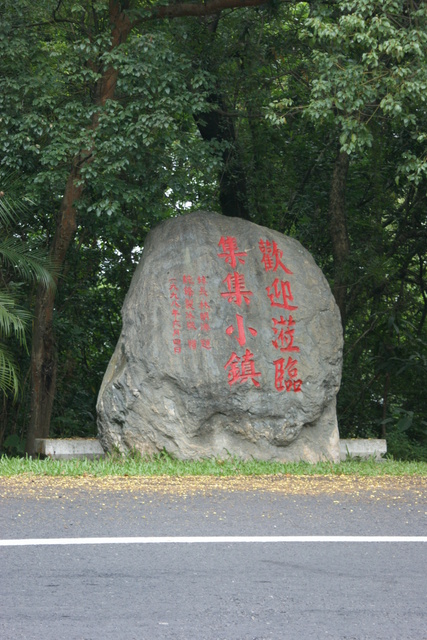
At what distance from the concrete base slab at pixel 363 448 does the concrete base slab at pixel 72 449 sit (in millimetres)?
3038

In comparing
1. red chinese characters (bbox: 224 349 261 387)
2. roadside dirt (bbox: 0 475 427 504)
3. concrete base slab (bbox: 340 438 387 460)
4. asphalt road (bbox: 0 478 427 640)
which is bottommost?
asphalt road (bbox: 0 478 427 640)

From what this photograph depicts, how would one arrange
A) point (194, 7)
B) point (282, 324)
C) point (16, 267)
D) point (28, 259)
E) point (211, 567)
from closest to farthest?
1. point (211, 567)
2. point (282, 324)
3. point (28, 259)
4. point (16, 267)
5. point (194, 7)

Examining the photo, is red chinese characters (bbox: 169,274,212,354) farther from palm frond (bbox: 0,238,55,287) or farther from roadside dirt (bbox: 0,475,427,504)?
roadside dirt (bbox: 0,475,427,504)

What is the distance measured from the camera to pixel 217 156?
1094cm

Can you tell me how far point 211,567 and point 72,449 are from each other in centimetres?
538

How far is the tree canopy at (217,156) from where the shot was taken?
914cm

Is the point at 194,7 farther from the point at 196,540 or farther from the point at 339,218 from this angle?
the point at 196,540

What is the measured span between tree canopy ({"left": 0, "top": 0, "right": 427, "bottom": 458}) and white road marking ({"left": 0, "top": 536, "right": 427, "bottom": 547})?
438 centimetres

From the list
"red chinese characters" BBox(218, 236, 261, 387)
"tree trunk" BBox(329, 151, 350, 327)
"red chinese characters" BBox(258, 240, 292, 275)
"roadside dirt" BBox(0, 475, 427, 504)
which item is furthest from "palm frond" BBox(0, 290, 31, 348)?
"tree trunk" BBox(329, 151, 350, 327)

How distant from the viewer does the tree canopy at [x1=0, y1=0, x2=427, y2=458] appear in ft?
30.0

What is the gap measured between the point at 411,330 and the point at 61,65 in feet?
25.2

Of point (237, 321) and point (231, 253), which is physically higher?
point (231, 253)

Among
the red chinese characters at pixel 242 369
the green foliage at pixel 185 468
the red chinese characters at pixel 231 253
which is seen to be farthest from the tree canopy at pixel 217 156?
the green foliage at pixel 185 468

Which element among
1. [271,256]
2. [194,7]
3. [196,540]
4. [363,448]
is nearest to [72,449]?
[271,256]
